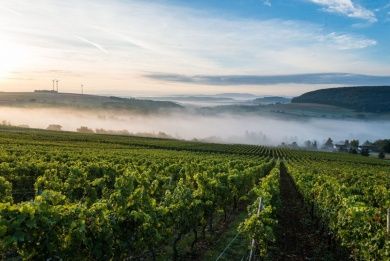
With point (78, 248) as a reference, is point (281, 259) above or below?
below

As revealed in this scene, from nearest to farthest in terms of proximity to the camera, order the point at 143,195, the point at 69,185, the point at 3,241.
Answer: the point at 3,241 < the point at 143,195 < the point at 69,185

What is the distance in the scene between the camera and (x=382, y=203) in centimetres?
2362

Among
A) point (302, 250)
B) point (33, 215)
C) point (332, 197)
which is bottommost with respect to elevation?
point (302, 250)

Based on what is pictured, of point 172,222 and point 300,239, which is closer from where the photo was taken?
point 172,222

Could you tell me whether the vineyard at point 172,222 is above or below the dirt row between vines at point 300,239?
above

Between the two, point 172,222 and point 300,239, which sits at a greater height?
point 172,222

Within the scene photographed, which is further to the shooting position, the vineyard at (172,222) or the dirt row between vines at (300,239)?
the dirt row between vines at (300,239)

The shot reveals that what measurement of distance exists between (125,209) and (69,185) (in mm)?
9683

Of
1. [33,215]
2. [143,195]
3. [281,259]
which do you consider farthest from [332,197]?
[33,215]

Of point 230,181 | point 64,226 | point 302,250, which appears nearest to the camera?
point 64,226

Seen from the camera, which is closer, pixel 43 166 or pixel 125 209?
pixel 125 209

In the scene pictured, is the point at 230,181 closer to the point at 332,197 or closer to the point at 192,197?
the point at 332,197

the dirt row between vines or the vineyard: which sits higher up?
the vineyard

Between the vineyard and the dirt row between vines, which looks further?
the dirt row between vines
